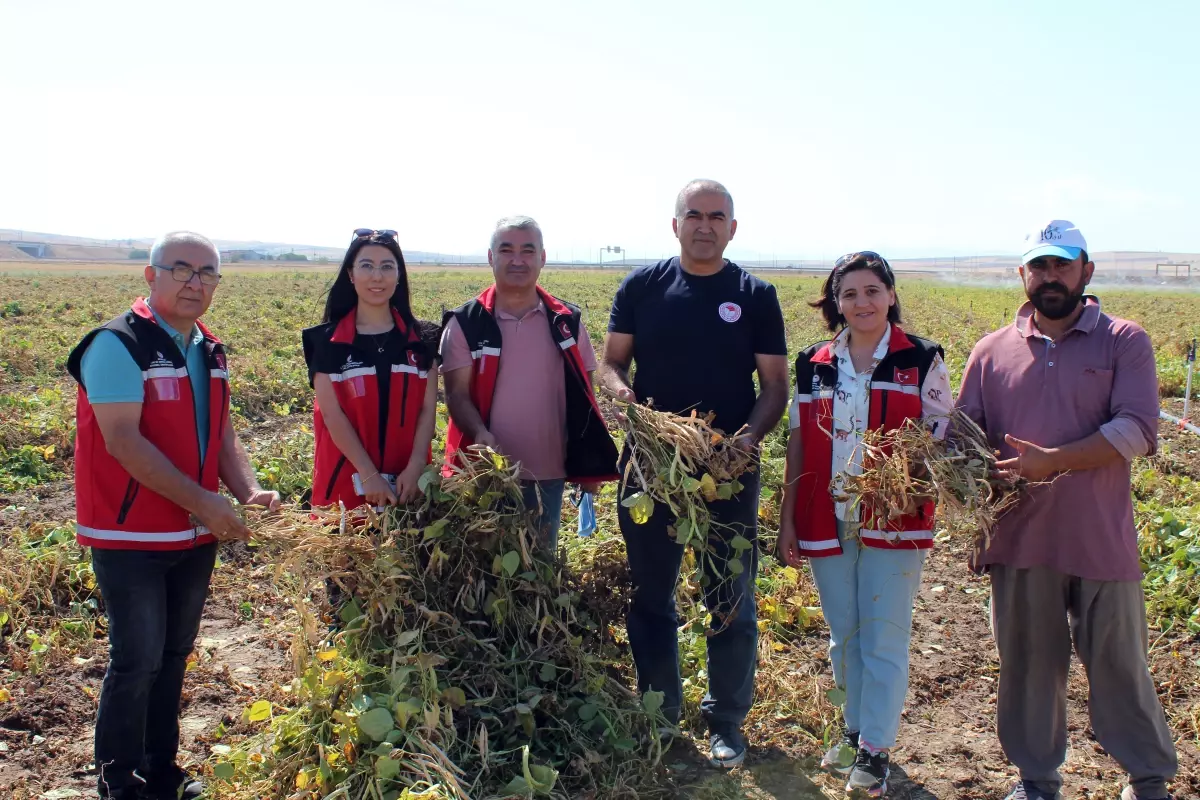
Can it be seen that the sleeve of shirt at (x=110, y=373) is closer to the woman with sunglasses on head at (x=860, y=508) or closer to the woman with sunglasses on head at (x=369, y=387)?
the woman with sunglasses on head at (x=369, y=387)


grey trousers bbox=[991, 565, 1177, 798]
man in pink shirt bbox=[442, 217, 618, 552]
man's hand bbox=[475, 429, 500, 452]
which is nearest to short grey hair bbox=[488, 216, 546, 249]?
man in pink shirt bbox=[442, 217, 618, 552]

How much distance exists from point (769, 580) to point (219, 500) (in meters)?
3.38

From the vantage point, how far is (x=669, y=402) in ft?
12.1

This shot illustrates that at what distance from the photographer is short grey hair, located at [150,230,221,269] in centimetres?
319

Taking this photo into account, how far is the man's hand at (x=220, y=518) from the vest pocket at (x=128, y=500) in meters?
0.21

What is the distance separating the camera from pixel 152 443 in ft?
10.3

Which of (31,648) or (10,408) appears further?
(10,408)

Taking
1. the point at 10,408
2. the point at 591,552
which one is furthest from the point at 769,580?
the point at 10,408

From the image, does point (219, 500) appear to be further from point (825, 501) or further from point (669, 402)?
point (825, 501)

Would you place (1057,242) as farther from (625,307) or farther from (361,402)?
(361,402)

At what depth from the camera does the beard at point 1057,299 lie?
3.21m

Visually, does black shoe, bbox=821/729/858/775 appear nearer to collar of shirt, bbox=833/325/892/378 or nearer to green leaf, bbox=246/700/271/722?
collar of shirt, bbox=833/325/892/378

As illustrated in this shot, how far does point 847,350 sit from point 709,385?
560mm

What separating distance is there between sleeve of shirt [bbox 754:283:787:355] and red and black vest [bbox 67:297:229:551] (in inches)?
80.2
